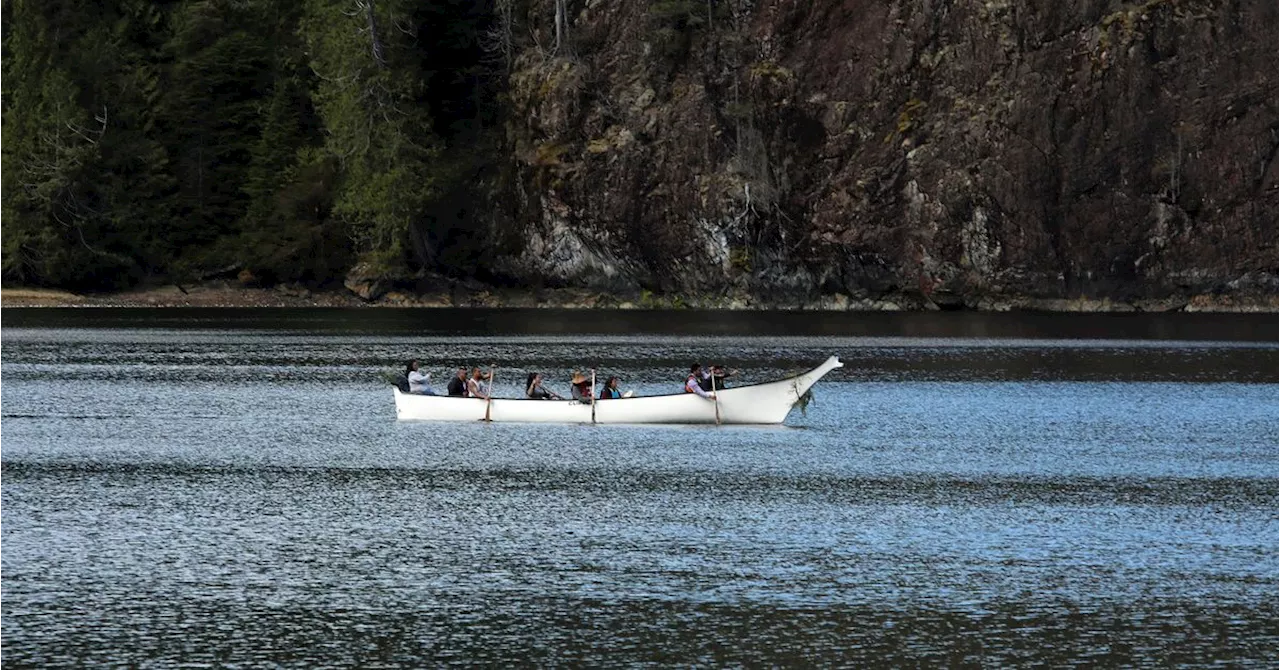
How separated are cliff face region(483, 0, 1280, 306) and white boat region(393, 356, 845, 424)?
64365 millimetres

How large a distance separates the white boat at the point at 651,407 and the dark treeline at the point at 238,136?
6823 cm

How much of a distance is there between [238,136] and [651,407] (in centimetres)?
8803

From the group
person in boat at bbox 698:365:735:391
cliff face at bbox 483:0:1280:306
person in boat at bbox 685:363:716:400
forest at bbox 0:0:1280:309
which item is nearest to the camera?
person in boat at bbox 685:363:716:400

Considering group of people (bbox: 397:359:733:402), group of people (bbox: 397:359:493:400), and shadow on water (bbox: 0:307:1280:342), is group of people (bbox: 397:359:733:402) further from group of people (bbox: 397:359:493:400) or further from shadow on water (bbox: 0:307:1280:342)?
shadow on water (bbox: 0:307:1280:342)

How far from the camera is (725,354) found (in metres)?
83.7

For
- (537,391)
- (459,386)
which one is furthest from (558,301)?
(537,391)

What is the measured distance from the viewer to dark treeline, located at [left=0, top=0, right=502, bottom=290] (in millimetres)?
127562

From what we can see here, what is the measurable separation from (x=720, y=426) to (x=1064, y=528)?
2196 cm

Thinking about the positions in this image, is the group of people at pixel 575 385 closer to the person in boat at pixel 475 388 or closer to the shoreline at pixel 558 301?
the person in boat at pixel 475 388

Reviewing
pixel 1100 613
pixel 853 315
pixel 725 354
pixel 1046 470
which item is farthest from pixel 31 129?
pixel 1100 613

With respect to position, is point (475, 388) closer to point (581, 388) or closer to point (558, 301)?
point (581, 388)

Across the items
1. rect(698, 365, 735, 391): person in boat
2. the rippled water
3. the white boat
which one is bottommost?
the rippled water

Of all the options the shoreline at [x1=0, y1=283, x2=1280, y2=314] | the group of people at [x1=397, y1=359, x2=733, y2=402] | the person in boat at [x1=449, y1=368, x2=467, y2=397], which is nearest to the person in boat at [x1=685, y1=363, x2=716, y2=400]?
the group of people at [x1=397, y1=359, x2=733, y2=402]

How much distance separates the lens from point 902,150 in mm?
121438
